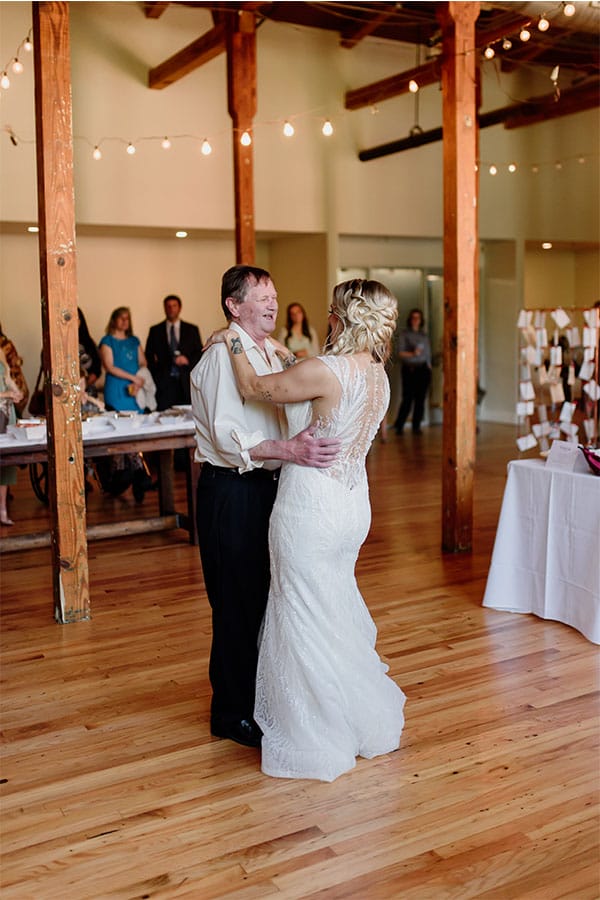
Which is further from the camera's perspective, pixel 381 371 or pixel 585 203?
pixel 585 203

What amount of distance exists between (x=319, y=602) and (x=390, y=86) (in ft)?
30.4

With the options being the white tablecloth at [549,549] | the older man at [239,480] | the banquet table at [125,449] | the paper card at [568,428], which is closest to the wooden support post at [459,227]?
the white tablecloth at [549,549]

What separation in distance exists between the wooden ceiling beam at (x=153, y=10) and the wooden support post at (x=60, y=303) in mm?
6003

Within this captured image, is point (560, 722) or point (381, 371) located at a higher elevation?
point (381, 371)

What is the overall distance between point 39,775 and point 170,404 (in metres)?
6.81

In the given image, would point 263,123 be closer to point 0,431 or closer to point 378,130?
point 378,130

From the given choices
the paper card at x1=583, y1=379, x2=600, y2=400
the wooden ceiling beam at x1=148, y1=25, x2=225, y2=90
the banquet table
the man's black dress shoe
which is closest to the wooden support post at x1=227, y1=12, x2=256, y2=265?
the wooden ceiling beam at x1=148, y1=25, x2=225, y2=90

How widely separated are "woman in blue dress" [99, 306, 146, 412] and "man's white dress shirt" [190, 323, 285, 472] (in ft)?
19.4

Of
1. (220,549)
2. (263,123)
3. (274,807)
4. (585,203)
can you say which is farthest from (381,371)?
(585,203)

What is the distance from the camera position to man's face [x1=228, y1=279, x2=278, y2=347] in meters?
3.28

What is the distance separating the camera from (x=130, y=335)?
9508 millimetres

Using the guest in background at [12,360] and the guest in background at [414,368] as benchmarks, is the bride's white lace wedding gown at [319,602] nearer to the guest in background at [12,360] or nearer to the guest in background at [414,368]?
the guest in background at [12,360]

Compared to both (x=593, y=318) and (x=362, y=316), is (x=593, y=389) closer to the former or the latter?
(x=593, y=318)

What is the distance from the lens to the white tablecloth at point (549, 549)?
180 inches
